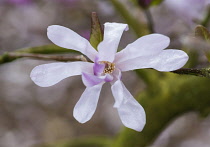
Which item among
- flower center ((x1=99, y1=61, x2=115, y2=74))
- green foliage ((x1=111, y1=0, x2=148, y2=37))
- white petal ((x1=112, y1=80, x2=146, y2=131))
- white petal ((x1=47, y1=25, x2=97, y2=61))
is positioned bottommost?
green foliage ((x1=111, y1=0, x2=148, y2=37))

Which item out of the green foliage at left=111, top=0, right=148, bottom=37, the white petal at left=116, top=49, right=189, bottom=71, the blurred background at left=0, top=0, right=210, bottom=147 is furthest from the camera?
the blurred background at left=0, top=0, right=210, bottom=147

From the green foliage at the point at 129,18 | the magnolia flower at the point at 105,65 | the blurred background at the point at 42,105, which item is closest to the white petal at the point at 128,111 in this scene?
the magnolia flower at the point at 105,65

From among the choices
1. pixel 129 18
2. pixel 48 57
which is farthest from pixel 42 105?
pixel 48 57

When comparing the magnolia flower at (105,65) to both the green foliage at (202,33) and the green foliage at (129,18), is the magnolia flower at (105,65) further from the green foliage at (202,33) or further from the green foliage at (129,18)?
the green foliage at (129,18)

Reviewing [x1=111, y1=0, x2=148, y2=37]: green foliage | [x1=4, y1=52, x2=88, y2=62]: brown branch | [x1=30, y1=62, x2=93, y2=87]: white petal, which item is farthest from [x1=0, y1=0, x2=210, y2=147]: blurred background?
[x1=30, y1=62, x2=93, y2=87]: white petal

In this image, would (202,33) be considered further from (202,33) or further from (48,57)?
(48,57)

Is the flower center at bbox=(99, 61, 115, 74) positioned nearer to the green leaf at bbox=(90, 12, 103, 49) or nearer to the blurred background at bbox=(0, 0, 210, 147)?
the green leaf at bbox=(90, 12, 103, 49)

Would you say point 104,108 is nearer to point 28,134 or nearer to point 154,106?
point 28,134
